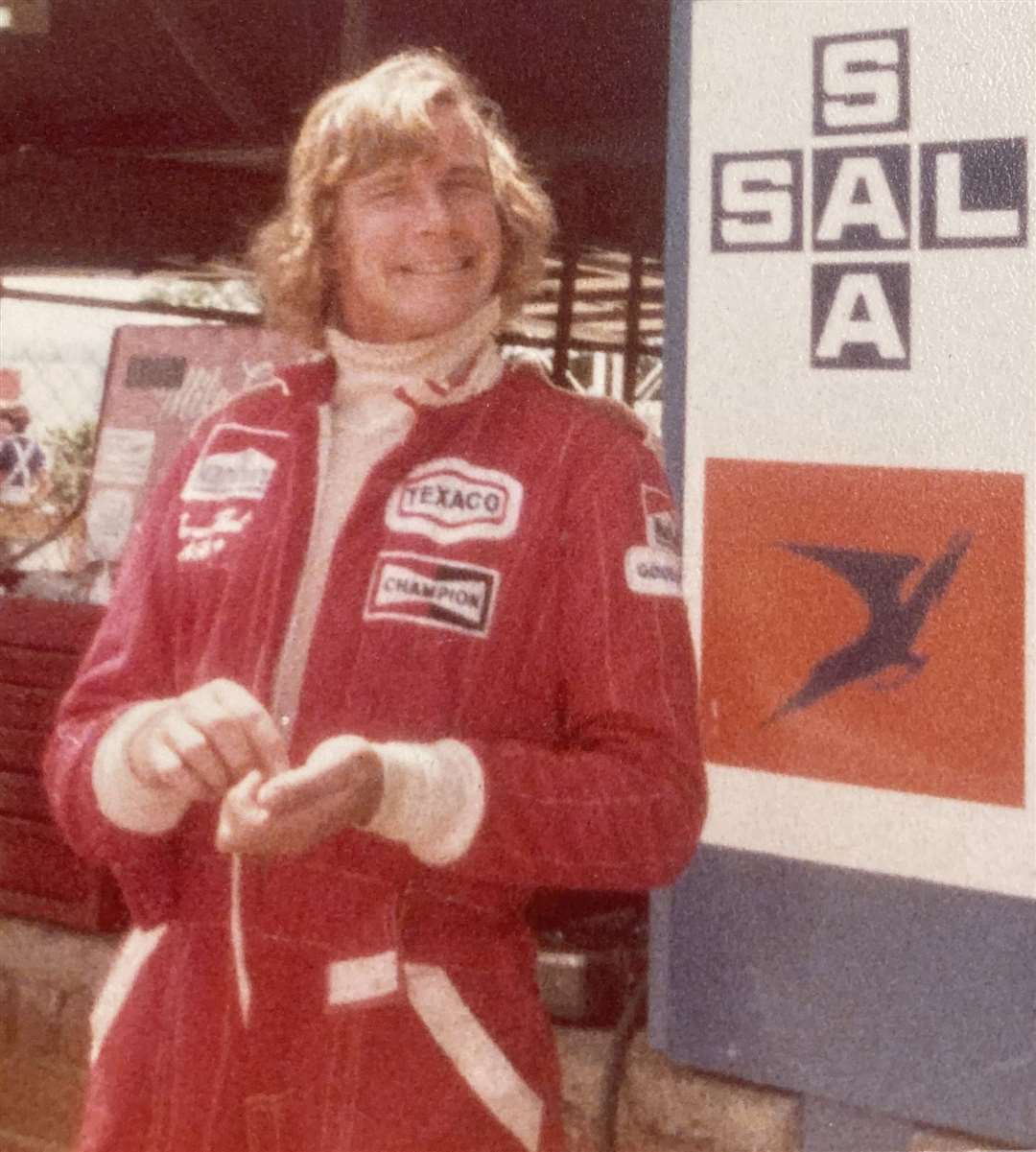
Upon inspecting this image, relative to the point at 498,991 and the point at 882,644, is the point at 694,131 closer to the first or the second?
the point at 882,644

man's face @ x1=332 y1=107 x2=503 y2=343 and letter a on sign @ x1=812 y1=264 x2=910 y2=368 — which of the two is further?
letter a on sign @ x1=812 y1=264 x2=910 y2=368

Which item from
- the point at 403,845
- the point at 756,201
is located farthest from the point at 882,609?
the point at 403,845

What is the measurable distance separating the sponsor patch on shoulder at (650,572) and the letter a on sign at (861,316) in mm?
398

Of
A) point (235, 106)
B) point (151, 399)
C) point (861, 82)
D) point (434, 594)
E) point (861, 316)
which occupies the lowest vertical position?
point (434, 594)

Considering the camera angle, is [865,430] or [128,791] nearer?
[128,791]

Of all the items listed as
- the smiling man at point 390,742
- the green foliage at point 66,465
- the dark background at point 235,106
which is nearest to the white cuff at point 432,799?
the smiling man at point 390,742

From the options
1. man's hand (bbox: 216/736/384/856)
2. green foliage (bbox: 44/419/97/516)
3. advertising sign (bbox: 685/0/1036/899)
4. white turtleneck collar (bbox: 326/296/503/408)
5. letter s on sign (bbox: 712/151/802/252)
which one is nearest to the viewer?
man's hand (bbox: 216/736/384/856)

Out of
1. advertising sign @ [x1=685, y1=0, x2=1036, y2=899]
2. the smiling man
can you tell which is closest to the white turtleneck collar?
the smiling man

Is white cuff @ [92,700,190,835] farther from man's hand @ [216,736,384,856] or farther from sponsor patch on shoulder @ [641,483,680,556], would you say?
sponsor patch on shoulder @ [641,483,680,556]

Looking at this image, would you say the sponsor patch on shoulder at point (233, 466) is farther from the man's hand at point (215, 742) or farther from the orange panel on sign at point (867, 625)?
the orange panel on sign at point (867, 625)

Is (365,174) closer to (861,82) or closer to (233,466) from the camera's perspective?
(233,466)

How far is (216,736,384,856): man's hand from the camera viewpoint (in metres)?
1.01

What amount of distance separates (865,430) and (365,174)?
22.0 inches

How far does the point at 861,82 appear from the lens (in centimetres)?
152
